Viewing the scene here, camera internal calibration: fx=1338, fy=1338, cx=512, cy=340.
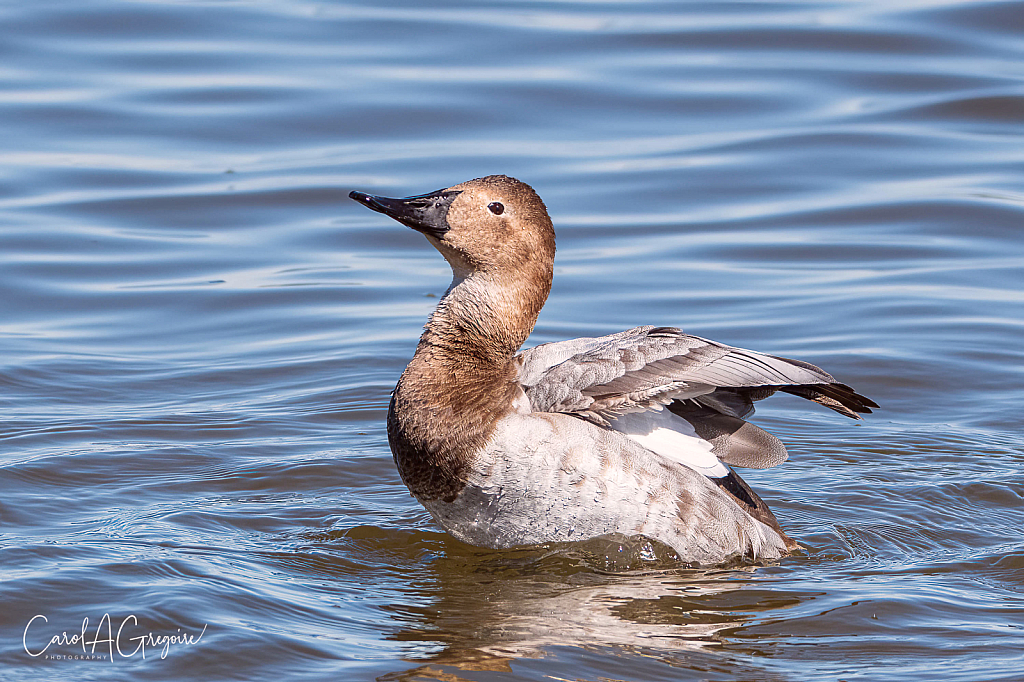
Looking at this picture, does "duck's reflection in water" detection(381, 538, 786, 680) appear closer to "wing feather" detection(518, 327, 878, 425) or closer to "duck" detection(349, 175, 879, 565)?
"duck" detection(349, 175, 879, 565)

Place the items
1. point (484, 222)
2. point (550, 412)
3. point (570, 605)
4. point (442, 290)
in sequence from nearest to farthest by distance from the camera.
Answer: point (570, 605), point (550, 412), point (484, 222), point (442, 290)

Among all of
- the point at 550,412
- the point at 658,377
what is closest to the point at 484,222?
the point at 550,412

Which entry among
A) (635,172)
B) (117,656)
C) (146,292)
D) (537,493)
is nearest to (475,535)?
(537,493)

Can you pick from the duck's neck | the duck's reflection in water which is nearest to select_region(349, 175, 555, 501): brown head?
the duck's neck

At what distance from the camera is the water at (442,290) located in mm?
4848

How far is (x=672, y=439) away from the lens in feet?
17.9

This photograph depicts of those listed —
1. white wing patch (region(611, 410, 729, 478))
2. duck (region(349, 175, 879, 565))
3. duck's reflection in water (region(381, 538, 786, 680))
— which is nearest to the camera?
duck's reflection in water (region(381, 538, 786, 680))

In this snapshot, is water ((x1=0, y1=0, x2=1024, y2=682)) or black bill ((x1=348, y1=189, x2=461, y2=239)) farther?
black bill ((x1=348, y1=189, x2=461, y2=239))

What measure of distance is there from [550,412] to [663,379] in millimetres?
463

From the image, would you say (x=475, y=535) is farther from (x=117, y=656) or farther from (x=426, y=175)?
(x=426, y=175)

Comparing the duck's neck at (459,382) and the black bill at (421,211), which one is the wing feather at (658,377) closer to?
the duck's neck at (459,382)

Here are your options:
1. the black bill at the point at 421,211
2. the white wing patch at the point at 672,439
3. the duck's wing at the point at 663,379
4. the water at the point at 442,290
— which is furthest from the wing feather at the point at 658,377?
the black bill at the point at 421,211

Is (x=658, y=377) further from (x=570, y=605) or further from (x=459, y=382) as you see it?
(x=570, y=605)

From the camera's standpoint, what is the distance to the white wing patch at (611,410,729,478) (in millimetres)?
5371
